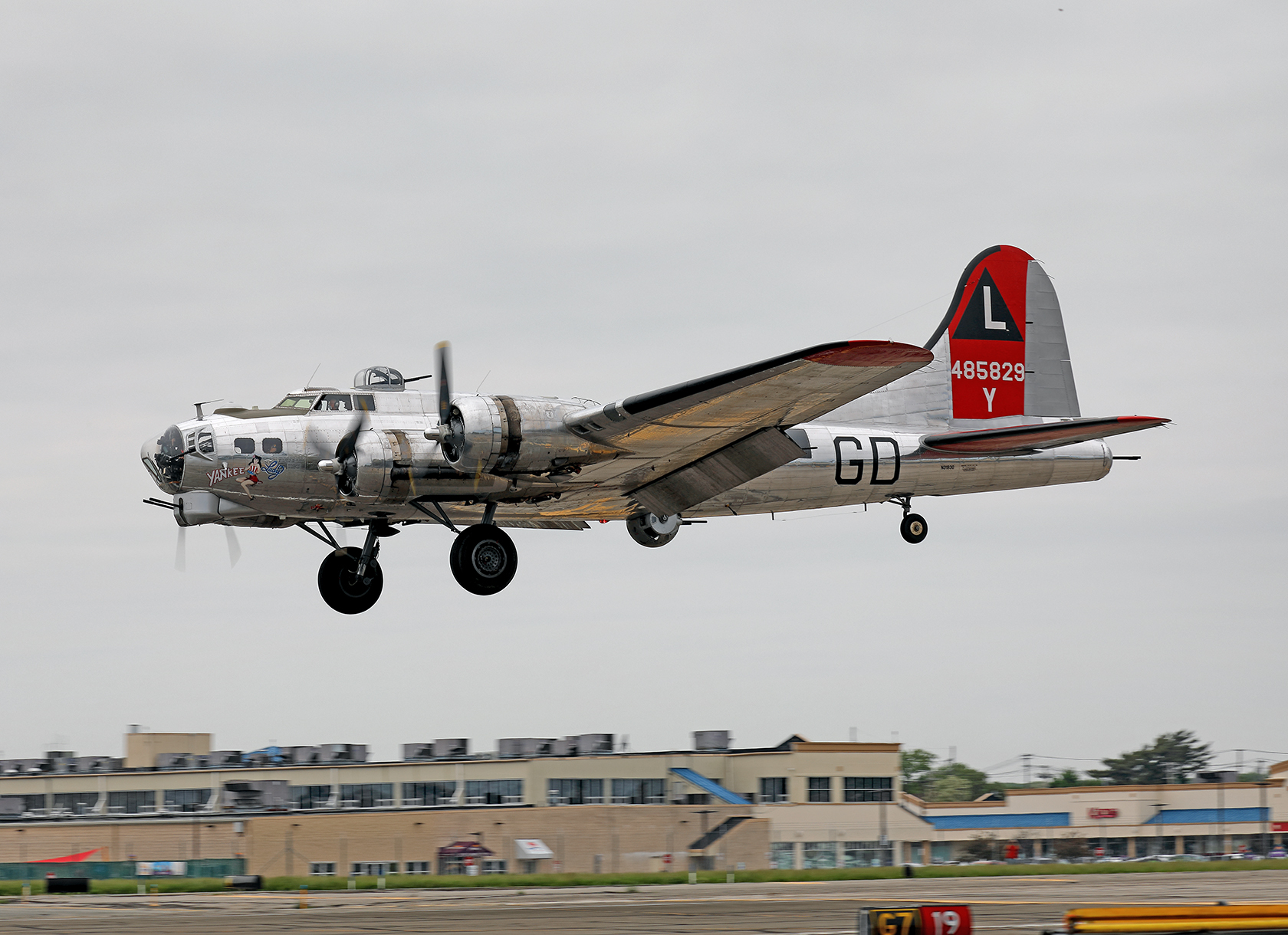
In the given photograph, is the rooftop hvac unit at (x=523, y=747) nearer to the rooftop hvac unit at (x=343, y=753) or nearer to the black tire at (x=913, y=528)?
the rooftop hvac unit at (x=343, y=753)

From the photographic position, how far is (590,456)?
916 inches

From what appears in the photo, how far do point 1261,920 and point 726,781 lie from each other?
3711 cm

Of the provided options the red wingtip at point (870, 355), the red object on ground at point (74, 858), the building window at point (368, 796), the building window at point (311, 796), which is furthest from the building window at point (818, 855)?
the red wingtip at point (870, 355)

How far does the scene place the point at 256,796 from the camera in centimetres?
5141

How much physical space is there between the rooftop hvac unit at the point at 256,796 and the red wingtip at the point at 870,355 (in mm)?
37572

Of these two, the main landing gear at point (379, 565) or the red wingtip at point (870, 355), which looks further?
the main landing gear at point (379, 565)

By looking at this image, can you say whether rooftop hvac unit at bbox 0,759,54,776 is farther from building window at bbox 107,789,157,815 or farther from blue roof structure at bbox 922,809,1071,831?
blue roof structure at bbox 922,809,1071,831

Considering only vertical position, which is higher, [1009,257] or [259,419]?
[1009,257]

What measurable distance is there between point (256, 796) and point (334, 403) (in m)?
32.2

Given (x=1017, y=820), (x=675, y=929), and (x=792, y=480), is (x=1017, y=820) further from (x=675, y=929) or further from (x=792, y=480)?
(x=675, y=929)

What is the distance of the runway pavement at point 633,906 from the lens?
2059 centimetres

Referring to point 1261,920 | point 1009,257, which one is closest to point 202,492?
point 1261,920

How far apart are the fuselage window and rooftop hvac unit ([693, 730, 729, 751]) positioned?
3528 centimetres

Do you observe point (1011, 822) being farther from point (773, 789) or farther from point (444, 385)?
point (444, 385)
